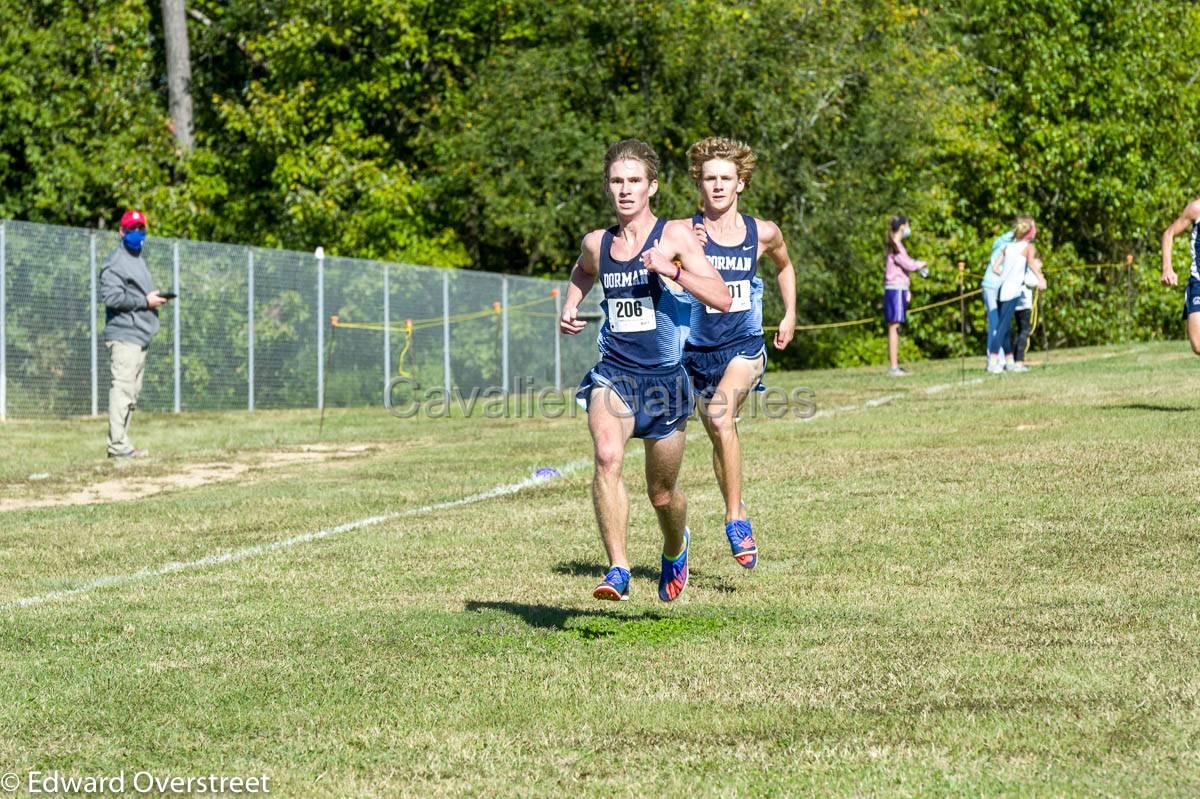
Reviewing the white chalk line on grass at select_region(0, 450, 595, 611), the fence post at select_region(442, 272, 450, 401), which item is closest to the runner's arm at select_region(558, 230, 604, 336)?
the white chalk line on grass at select_region(0, 450, 595, 611)

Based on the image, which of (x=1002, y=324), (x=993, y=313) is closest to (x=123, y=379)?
(x=993, y=313)

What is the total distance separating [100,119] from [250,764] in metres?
30.6

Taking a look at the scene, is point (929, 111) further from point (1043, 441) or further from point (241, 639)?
point (241, 639)

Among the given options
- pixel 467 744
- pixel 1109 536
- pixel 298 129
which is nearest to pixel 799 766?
pixel 467 744

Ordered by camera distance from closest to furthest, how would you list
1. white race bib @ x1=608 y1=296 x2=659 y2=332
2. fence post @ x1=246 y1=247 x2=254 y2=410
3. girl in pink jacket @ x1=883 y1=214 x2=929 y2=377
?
white race bib @ x1=608 y1=296 x2=659 y2=332 → girl in pink jacket @ x1=883 y1=214 x2=929 y2=377 → fence post @ x1=246 y1=247 x2=254 y2=410

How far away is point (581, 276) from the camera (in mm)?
7219

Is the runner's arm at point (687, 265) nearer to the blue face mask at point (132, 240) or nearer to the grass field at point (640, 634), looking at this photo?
the grass field at point (640, 634)

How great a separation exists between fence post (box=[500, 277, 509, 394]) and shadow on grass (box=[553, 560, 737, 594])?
18.6 metres

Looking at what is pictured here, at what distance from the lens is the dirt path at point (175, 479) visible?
41.2 ft

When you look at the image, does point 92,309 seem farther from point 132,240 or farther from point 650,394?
point 650,394

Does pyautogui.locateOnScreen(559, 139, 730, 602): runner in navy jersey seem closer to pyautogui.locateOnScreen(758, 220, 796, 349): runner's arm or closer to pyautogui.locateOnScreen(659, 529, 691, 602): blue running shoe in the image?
pyautogui.locateOnScreen(659, 529, 691, 602): blue running shoe

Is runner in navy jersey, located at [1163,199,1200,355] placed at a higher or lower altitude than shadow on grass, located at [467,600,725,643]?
higher

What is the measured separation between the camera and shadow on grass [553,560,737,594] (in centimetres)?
788

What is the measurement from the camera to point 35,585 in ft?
27.8
